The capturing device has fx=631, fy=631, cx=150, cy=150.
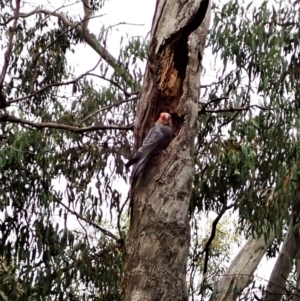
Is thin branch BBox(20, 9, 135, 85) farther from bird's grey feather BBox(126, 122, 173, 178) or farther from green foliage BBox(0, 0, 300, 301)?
bird's grey feather BBox(126, 122, 173, 178)

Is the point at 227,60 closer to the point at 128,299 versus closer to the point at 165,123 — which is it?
the point at 165,123

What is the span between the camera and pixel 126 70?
4375mm

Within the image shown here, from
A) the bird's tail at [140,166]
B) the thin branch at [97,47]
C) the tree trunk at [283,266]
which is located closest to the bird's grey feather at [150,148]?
Answer: the bird's tail at [140,166]

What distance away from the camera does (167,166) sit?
6.60 feet

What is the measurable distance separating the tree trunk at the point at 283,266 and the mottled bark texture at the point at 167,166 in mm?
1782

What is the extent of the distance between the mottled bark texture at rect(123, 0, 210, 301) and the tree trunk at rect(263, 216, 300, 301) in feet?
5.85

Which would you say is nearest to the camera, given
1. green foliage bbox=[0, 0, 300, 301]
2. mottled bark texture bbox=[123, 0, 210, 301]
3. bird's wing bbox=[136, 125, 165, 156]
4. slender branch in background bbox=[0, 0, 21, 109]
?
mottled bark texture bbox=[123, 0, 210, 301]

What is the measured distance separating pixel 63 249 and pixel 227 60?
1654 mm

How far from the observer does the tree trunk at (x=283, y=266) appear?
3826mm

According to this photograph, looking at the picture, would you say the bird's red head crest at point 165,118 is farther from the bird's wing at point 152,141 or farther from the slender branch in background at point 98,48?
the slender branch in background at point 98,48

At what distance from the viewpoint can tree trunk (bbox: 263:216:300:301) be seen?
12.6 feet

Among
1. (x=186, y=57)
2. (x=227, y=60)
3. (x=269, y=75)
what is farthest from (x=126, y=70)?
(x=186, y=57)

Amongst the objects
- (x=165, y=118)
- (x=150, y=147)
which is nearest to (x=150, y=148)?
(x=150, y=147)

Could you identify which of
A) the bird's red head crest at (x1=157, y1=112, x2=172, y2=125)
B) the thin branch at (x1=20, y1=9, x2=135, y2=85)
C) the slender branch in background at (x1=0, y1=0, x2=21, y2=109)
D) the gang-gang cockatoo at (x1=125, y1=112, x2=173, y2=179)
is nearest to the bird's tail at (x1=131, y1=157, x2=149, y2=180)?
the gang-gang cockatoo at (x1=125, y1=112, x2=173, y2=179)
